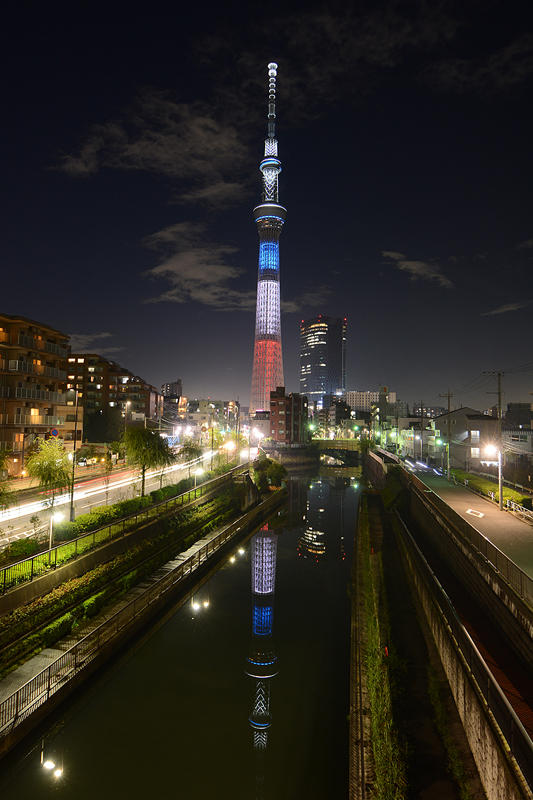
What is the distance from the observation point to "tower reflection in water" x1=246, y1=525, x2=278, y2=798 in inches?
491

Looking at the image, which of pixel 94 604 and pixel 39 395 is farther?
pixel 39 395

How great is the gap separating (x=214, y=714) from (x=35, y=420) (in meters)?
29.4

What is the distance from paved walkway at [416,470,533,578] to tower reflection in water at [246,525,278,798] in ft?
30.5

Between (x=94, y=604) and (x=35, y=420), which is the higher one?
(x=35, y=420)

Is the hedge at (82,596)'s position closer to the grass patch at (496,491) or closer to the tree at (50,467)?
the tree at (50,467)

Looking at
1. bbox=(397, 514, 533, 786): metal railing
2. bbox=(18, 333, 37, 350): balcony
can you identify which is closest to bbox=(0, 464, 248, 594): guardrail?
bbox=(397, 514, 533, 786): metal railing

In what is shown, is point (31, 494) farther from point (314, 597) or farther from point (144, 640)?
point (314, 597)

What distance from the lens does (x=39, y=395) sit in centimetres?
3644

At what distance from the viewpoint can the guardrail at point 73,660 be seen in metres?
11.1

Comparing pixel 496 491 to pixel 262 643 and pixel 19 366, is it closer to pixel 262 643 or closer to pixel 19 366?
pixel 262 643

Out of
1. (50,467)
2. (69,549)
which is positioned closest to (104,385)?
(50,467)

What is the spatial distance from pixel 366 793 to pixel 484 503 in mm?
22120

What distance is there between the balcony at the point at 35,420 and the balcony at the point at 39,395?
1492 millimetres

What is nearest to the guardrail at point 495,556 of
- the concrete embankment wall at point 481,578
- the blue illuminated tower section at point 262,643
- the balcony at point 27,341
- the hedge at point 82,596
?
the concrete embankment wall at point 481,578
